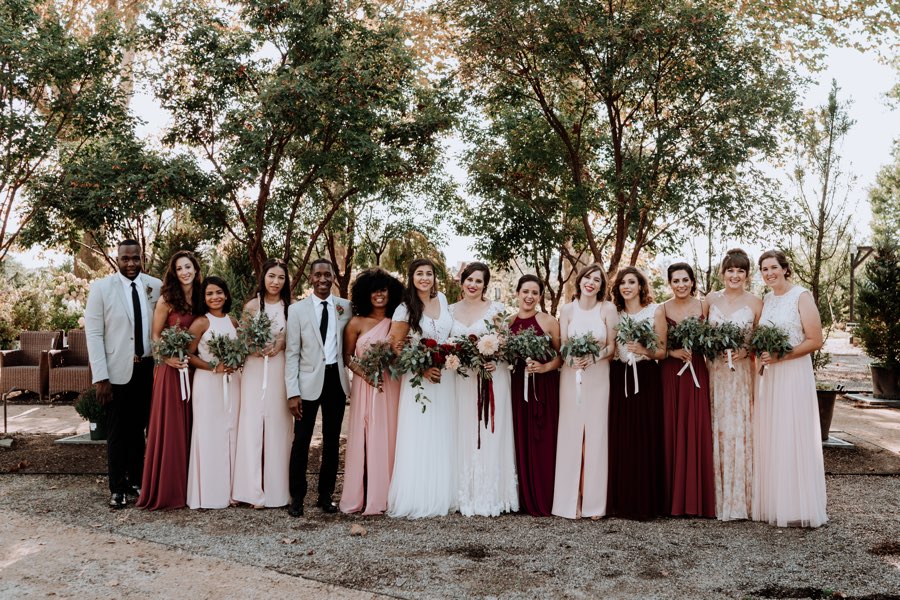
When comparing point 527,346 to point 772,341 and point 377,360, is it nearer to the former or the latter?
point 377,360

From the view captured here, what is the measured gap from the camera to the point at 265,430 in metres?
6.32

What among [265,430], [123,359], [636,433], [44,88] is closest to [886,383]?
[636,433]

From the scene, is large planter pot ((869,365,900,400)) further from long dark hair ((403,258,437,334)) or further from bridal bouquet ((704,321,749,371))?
long dark hair ((403,258,437,334))

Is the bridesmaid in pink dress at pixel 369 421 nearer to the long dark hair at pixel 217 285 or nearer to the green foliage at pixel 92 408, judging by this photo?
the long dark hair at pixel 217 285

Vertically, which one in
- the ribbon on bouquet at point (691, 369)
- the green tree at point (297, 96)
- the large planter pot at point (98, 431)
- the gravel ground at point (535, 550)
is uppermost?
the green tree at point (297, 96)

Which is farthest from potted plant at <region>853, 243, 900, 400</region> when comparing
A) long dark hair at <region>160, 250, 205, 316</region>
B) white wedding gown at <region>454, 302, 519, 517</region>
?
long dark hair at <region>160, 250, 205, 316</region>

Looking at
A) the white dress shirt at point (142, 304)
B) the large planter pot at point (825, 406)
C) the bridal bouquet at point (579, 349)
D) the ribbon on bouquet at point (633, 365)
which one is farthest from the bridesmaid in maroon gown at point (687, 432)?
the white dress shirt at point (142, 304)

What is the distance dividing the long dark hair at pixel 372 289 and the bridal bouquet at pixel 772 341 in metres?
3.07

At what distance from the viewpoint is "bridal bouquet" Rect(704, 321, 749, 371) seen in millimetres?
6008

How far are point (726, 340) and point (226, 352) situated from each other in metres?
4.28

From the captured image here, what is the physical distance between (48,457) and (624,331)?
6.78 metres

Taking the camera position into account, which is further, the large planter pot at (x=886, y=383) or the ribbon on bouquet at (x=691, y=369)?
the large planter pot at (x=886, y=383)

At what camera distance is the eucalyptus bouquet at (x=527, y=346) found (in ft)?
20.1

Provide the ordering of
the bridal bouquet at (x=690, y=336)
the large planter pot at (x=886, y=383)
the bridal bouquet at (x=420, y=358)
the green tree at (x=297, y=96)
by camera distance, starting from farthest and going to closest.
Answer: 1. the large planter pot at (x=886, y=383)
2. the green tree at (x=297, y=96)
3. the bridal bouquet at (x=690, y=336)
4. the bridal bouquet at (x=420, y=358)
